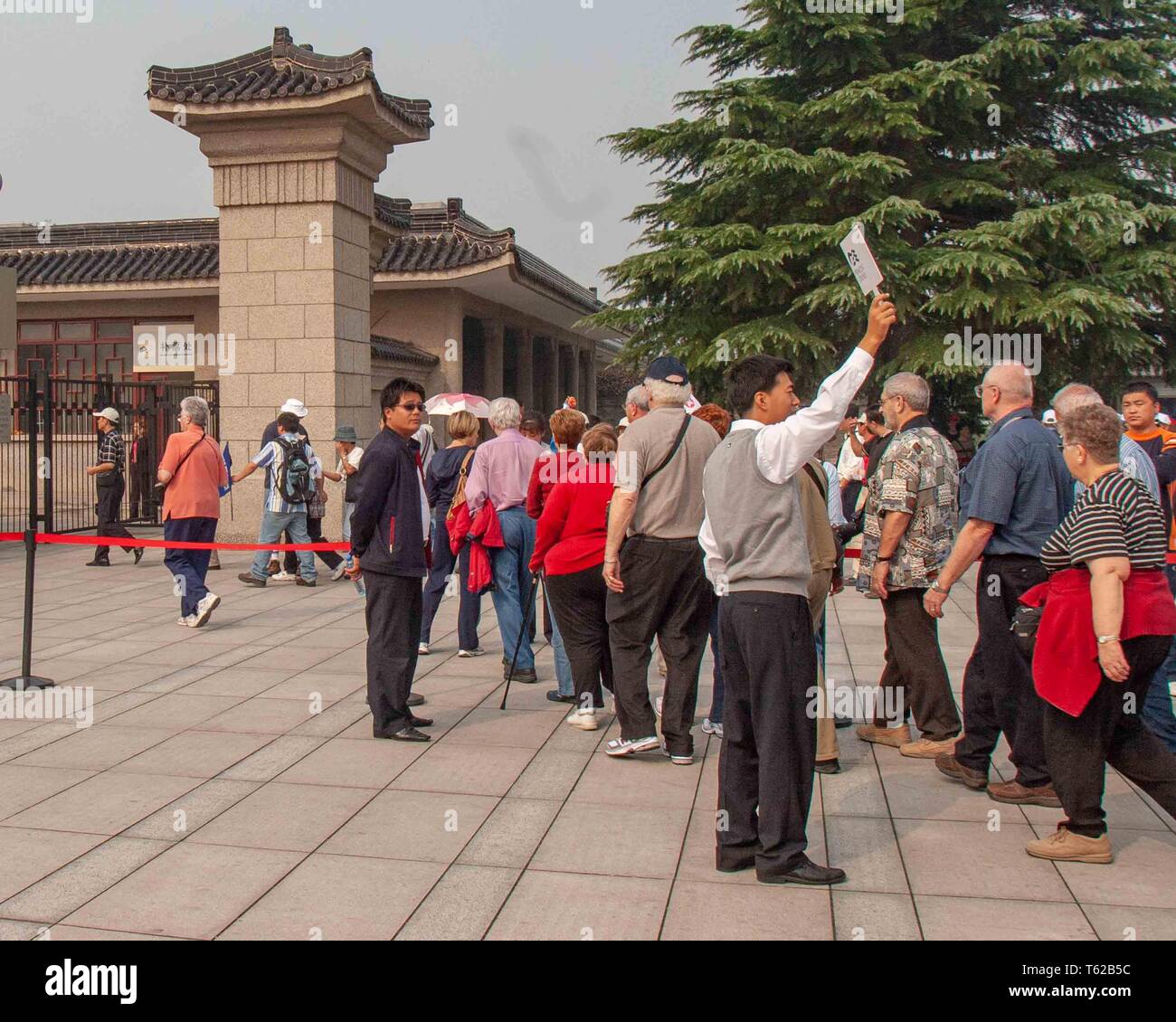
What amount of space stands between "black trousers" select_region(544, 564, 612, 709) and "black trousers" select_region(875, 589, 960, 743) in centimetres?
151

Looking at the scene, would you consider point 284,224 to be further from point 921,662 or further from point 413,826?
point 413,826

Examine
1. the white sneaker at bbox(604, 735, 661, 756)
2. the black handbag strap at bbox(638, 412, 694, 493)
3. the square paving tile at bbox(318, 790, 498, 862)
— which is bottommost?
the square paving tile at bbox(318, 790, 498, 862)

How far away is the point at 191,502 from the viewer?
9.38 metres

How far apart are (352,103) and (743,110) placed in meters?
7.34

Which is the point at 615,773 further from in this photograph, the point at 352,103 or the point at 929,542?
the point at 352,103

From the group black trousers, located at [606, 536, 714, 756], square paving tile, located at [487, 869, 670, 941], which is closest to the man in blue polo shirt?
black trousers, located at [606, 536, 714, 756]

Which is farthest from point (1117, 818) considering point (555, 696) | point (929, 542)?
point (555, 696)

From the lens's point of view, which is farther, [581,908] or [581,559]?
[581,559]

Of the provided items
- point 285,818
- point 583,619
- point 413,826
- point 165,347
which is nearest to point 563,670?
point 583,619

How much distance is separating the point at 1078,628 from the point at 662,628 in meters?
2.08

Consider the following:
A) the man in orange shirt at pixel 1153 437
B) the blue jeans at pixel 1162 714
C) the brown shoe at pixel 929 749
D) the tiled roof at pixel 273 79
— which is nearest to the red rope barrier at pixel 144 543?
the brown shoe at pixel 929 749

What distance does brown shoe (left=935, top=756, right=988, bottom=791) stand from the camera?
5.28 meters

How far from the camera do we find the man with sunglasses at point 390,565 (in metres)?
6.06

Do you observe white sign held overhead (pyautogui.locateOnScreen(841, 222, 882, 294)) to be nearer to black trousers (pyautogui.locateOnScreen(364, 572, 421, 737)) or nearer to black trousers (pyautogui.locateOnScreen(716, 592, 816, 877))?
black trousers (pyautogui.locateOnScreen(716, 592, 816, 877))
